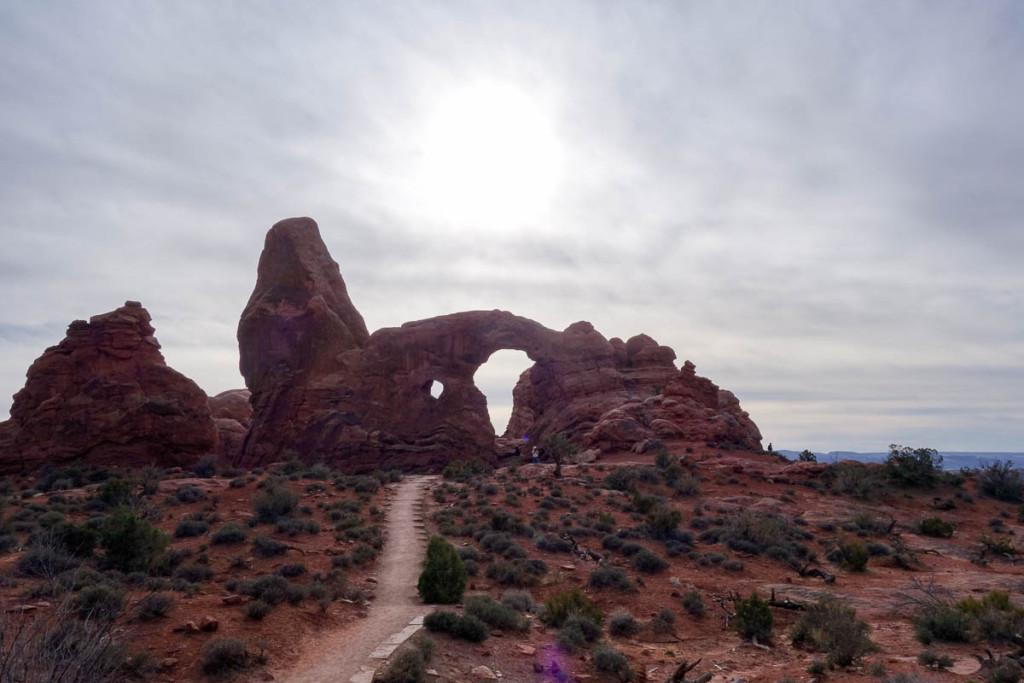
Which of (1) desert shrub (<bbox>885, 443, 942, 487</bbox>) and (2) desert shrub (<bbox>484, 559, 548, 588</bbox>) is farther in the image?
(1) desert shrub (<bbox>885, 443, 942, 487</bbox>)

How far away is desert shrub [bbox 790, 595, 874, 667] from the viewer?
1003 cm

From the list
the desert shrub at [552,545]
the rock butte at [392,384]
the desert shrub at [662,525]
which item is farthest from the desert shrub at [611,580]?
the rock butte at [392,384]

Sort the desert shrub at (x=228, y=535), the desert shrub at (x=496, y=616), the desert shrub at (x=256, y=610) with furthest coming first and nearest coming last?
the desert shrub at (x=228, y=535)
the desert shrub at (x=496, y=616)
the desert shrub at (x=256, y=610)

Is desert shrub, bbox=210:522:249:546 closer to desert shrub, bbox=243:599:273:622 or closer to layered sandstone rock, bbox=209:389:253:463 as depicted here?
desert shrub, bbox=243:599:273:622

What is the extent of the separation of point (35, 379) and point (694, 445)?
35.2 metres

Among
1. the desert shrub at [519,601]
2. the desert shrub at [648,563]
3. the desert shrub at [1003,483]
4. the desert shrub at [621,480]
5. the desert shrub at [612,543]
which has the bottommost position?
the desert shrub at [519,601]

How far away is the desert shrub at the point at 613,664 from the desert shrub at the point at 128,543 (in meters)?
9.50

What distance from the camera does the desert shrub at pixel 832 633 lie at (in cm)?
1003

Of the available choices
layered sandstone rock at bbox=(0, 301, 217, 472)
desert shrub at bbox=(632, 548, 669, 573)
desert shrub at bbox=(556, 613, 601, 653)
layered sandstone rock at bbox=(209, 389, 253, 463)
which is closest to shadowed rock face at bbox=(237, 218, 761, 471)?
layered sandstone rock at bbox=(209, 389, 253, 463)

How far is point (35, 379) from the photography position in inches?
1236

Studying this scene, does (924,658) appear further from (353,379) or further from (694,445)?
(353,379)

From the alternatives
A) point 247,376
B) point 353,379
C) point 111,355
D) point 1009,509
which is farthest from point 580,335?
point 111,355

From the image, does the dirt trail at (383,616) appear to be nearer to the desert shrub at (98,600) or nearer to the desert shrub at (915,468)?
the desert shrub at (98,600)

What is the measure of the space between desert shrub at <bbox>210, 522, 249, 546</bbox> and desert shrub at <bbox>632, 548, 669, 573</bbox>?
10.9 meters
